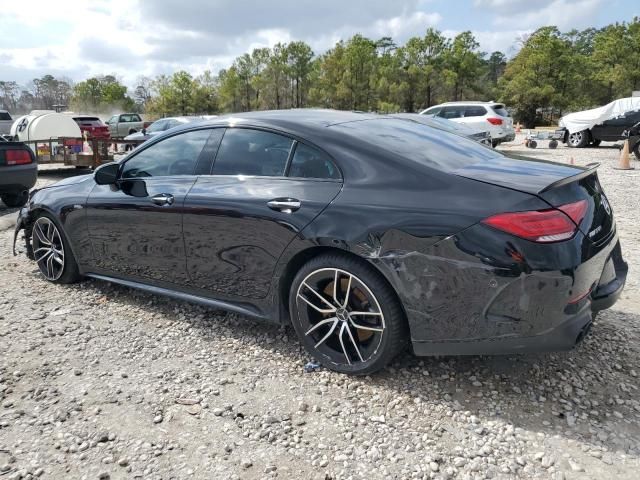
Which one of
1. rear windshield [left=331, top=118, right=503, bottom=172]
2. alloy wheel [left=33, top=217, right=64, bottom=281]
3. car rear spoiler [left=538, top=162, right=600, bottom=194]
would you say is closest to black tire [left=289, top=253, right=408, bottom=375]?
rear windshield [left=331, top=118, right=503, bottom=172]

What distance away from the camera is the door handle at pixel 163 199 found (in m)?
3.54

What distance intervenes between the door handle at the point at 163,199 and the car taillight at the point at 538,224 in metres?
2.16

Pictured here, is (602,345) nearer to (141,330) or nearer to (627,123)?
(141,330)

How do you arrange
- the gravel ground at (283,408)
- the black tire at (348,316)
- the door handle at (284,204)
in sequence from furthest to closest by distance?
the door handle at (284,204) < the black tire at (348,316) < the gravel ground at (283,408)

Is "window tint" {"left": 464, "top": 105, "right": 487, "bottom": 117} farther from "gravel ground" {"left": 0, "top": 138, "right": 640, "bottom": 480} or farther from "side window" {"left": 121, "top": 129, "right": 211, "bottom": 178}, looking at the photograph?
"side window" {"left": 121, "top": 129, "right": 211, "bottom": 178}

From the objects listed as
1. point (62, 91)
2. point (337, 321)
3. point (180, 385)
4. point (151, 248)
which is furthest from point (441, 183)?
point (62, 91)

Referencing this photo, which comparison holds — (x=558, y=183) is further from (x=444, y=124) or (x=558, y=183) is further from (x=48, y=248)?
(x=444, y=124)

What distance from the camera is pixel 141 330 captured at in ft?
12.1

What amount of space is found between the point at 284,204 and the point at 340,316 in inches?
29.0

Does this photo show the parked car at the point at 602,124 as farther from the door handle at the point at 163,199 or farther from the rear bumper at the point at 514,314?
the door handle at the point at 163,199

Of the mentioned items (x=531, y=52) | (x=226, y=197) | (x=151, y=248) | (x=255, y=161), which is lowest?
(x=151, y=248)

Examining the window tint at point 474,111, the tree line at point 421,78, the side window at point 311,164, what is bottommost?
the side window at point 311,164

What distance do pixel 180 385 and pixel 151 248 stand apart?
3.87 ft

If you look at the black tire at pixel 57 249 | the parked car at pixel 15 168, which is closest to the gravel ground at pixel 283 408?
the black tire at pixel 57 249
